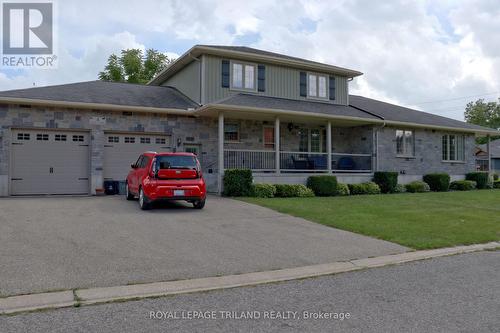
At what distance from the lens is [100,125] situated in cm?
1620

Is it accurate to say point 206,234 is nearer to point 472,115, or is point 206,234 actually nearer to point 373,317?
point 373,317

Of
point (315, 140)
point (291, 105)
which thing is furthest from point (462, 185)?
point (291, 105)

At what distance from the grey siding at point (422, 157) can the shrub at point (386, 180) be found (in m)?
1.13

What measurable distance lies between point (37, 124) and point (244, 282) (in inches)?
496

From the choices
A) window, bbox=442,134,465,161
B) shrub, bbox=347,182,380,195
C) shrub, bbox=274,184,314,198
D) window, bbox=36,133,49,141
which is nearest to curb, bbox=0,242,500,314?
shrub, bbox=274,184,314,198

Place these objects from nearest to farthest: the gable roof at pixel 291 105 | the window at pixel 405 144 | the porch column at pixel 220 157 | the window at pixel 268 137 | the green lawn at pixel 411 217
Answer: the green lawn at pixel 411 217 < the porch column at pixel 220 157 < the gable roof at pixel 291 105 < the window at pixel 268 137 < the window at pixel 405 144

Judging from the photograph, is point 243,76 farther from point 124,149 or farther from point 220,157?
point 124,149

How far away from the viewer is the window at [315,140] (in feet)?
70.0

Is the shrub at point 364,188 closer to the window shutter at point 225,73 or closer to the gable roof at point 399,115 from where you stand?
the gable roof at point 399,115

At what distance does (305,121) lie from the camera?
Answer: 66.0 ft

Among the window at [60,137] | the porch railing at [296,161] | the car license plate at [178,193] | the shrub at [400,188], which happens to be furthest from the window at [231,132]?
the shrub at [400,188]

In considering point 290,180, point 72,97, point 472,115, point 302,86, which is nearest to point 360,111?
point 302,86

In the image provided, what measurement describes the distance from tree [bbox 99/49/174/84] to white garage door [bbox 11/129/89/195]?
71.2 feet

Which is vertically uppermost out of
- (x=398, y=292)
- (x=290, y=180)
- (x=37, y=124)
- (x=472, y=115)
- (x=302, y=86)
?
(x=472, y=115)
